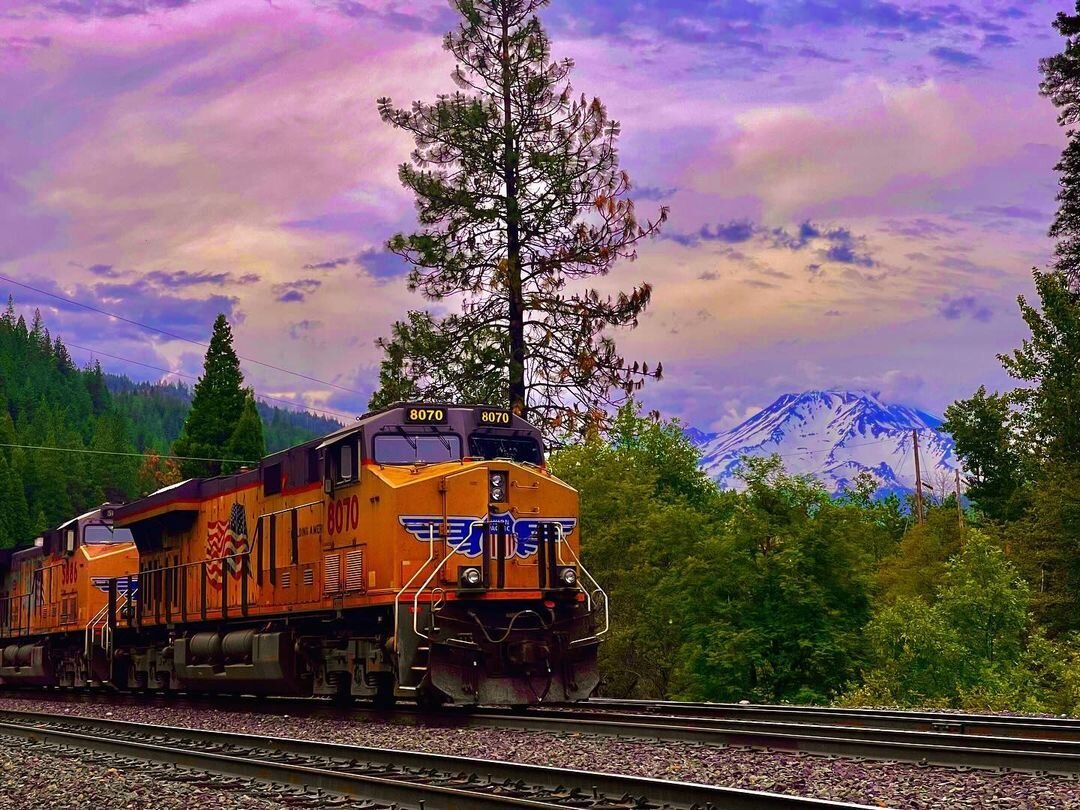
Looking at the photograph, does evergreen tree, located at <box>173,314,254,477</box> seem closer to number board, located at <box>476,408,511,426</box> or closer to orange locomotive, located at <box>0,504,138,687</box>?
orange locomotive, located at <box>0,504,138,687</box>

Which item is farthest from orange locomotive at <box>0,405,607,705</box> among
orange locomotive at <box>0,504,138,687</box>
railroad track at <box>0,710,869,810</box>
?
orange locomotive at <box>0,504,138,687</box>

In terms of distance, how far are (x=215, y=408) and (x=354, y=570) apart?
51.4 meters

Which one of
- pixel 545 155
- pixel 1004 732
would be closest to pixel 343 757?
pixel 1004 732

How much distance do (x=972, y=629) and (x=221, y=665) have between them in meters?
16.3

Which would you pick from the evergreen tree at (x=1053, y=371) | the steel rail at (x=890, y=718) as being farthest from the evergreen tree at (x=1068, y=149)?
the steel rail at (x=890, y=718)

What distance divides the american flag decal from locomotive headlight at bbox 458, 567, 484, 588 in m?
5.82

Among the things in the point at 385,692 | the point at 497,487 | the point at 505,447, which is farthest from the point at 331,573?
the point at 505,447

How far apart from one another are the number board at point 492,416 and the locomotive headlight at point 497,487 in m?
1.05

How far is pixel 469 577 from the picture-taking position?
15.1 metres

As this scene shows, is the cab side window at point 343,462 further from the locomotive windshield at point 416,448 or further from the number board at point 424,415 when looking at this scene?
the number board at point 424,415

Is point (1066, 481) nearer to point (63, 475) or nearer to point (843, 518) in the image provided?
point (843, 518)

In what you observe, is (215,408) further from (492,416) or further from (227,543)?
(492,416)

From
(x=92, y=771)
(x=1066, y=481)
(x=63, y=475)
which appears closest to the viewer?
(x=92, y=771)

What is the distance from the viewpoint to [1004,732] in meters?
13.2
